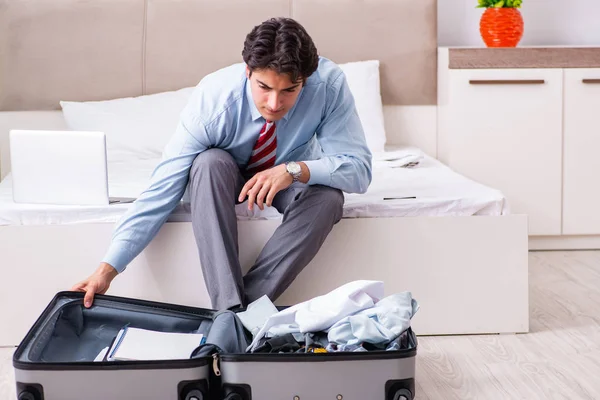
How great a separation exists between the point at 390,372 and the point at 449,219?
701mm

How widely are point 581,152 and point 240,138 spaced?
5.58ft

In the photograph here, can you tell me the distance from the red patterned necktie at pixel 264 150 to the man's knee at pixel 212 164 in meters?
0.10

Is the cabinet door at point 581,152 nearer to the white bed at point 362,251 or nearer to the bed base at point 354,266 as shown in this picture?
the white bed at point 362,251

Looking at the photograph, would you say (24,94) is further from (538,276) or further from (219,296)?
(538,276)

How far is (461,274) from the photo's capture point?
2.41 meters

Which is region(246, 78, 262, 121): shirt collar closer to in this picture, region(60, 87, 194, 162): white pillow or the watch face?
the watch face

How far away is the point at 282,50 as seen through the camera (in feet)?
6.51

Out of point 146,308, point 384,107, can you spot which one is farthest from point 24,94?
point 146,308

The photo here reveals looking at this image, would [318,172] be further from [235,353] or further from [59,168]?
[59,168]

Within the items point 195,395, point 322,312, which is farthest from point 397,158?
point 195,395

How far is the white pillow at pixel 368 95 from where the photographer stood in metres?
3.38

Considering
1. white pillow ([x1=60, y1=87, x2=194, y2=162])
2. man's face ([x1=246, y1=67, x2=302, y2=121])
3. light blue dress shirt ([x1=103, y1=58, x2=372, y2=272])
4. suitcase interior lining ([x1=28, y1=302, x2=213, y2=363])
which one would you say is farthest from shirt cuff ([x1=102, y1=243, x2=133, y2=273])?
white pillow ([x1=60, y1=87, x2=194, y2=162])

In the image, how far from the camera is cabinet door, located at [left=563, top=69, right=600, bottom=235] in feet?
11.1

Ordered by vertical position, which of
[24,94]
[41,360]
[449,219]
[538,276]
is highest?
[24,94]
